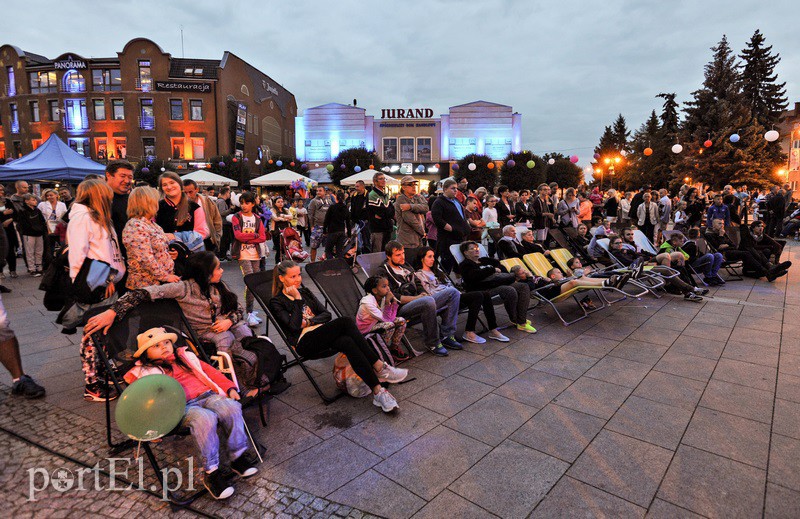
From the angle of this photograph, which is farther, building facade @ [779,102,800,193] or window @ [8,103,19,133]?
building facade @ [779,102,800,193]

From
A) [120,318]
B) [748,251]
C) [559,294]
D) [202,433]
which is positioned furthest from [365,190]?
[748,251]

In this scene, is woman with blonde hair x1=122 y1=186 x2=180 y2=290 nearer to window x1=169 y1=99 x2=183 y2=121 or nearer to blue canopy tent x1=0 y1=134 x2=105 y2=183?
blue canopy tent x1=0 y1=134 x2=105 y2=183

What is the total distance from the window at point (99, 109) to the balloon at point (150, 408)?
4223 cm

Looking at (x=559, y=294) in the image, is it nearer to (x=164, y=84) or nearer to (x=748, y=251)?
(x=748, y=251)

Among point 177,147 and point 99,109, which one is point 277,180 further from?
point 99,109

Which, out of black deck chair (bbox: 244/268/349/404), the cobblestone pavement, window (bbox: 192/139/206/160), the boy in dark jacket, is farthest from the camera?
window (bbox: 192/139/206/160)

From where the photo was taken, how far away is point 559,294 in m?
5.57

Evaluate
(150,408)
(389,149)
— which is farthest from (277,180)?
(389,149)

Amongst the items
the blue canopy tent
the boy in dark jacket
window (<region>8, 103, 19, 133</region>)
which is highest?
window (<region>8, 103, 19, 133</region>)

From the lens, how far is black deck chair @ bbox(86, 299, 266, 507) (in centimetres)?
277

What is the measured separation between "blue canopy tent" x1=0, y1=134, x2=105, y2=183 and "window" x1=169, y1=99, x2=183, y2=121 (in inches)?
1077

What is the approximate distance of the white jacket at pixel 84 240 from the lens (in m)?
3.25

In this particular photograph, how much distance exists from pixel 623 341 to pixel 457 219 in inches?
114

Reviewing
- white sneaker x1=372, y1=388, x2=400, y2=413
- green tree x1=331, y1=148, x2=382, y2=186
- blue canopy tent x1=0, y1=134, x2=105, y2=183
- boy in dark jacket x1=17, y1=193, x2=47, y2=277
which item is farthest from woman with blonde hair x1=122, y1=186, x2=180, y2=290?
green tree x1=331, y1=148, x2=382, y2=186
